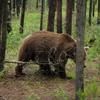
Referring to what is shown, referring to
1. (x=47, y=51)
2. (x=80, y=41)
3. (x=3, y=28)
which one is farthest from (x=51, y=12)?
(x=80, y=41)

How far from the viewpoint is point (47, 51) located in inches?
406

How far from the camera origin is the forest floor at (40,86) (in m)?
8.24

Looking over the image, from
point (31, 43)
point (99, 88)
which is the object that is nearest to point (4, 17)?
point (31, 43)

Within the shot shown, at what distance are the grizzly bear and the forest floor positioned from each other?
39 cm

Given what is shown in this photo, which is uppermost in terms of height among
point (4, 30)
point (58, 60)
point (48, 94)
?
point (4, 30)

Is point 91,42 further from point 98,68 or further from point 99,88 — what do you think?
point 99,88

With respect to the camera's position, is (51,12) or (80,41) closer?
(80,41)

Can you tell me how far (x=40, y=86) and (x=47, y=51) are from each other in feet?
4.05

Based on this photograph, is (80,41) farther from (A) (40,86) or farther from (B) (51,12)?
(B) (51,12)

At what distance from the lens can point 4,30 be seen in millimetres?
10000

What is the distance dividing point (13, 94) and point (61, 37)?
8.31 feet

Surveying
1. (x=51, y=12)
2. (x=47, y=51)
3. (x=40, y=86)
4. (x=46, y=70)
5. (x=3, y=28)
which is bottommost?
(x=40, y=86)

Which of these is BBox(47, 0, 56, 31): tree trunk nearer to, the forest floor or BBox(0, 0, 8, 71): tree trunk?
the forest floor

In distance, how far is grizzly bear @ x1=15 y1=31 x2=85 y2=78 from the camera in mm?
10320
